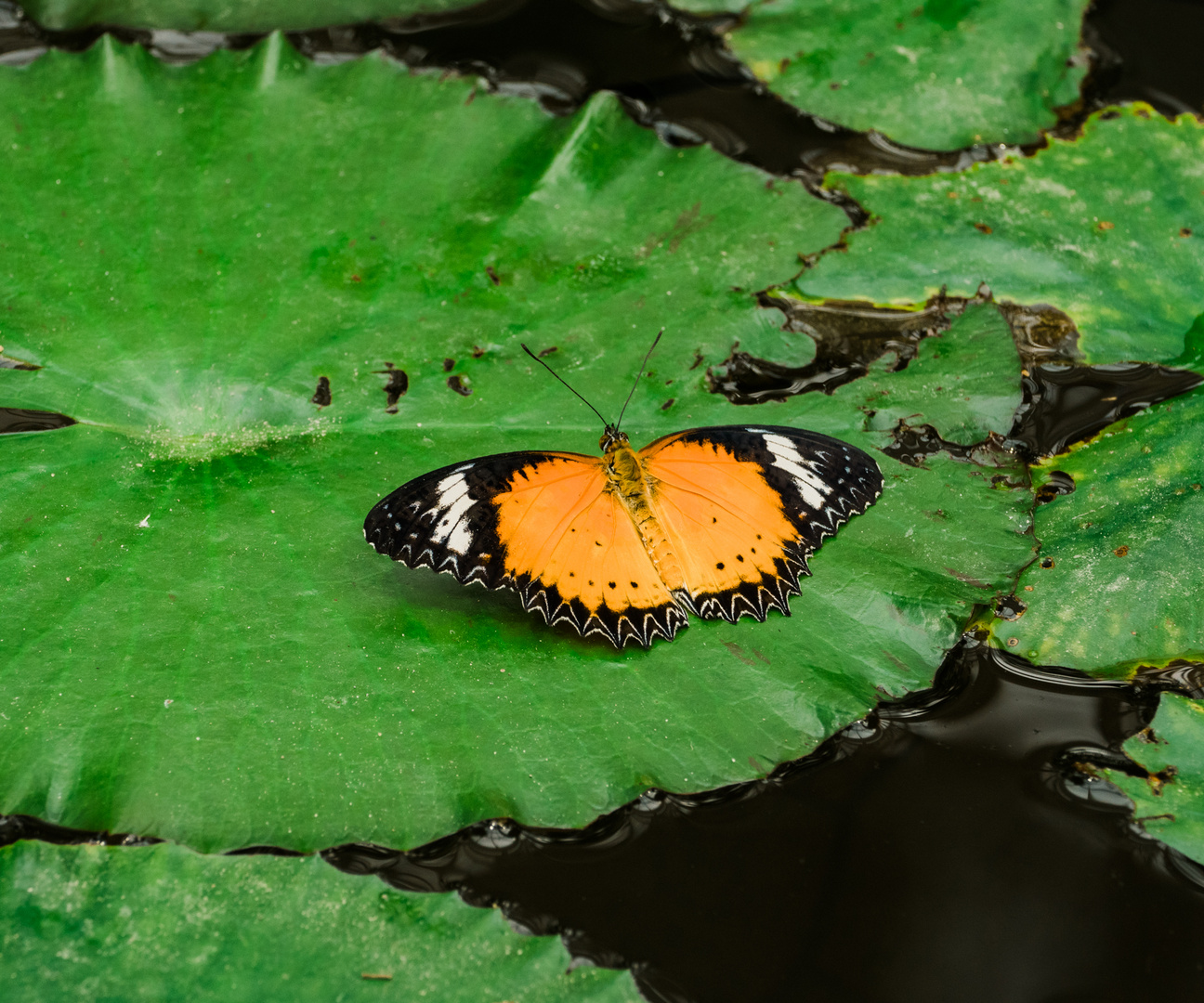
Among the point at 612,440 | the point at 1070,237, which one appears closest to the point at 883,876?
the point at 612,440

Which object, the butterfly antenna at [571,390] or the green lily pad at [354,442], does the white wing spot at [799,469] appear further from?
the butterfly antenna at [571,390]

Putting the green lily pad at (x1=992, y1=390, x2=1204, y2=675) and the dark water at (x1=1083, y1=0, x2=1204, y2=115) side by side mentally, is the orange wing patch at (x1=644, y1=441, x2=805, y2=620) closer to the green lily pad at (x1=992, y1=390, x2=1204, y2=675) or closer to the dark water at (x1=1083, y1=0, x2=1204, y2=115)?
the green lily pad at (x1=992, y1=390, x2=1204, y2=675)

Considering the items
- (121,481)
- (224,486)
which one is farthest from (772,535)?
(121,481)

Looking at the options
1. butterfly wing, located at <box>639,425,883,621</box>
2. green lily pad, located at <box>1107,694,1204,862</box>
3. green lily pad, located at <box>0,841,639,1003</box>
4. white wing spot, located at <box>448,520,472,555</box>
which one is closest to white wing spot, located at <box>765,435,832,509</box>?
butterfly wing, located at <box>639,425,883,621</box>

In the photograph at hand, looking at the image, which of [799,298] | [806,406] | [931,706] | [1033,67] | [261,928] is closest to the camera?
[261,928]

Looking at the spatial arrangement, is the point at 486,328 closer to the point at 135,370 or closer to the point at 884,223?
the point at 135,370

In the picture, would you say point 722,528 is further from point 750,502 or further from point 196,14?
point 196,14

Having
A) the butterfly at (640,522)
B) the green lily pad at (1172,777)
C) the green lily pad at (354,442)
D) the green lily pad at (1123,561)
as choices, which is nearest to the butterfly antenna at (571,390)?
the green lily pad at (354,442)
